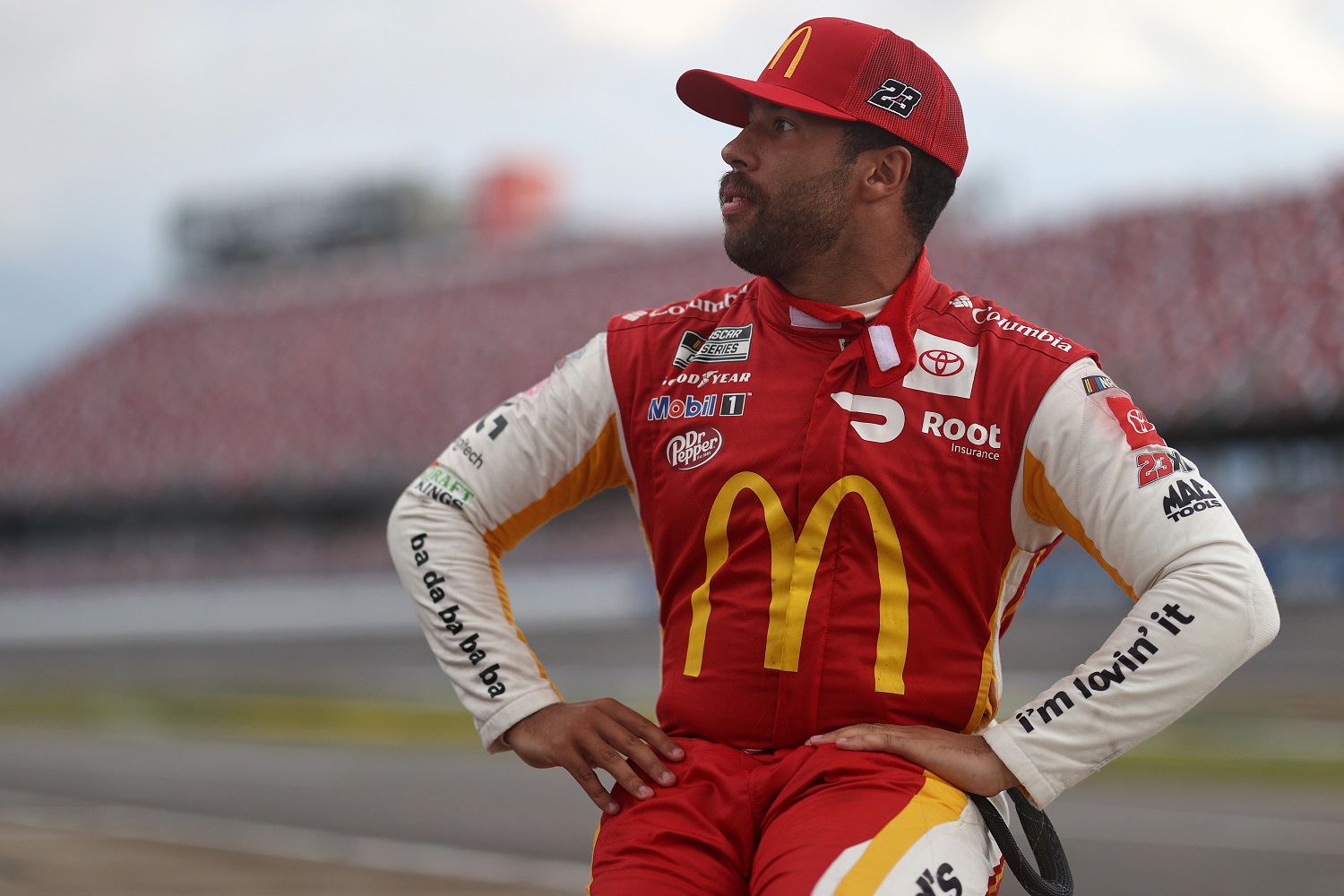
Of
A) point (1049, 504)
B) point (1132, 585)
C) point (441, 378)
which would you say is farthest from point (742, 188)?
point (441, 378)

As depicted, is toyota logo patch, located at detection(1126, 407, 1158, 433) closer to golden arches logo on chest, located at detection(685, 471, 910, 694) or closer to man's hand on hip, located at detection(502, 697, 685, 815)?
golden arches logo on chest, located at detection(685, 471, 910, 694)

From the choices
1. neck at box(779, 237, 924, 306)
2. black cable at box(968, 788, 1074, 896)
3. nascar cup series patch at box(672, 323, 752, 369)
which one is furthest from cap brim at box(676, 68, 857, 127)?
black cable at box(968, 788, 1074, 896)

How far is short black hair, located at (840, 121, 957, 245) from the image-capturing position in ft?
7.41

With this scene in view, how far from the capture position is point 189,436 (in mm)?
32219

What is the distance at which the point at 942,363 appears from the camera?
2221mm

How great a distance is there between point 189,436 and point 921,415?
105 feet

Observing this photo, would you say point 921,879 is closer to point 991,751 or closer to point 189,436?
point 991,751

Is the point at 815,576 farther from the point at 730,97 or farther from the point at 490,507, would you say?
the point at 730,97

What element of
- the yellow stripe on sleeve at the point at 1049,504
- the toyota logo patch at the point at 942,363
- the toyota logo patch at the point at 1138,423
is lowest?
the yellow stripe on sleeve at the point at 1049,504

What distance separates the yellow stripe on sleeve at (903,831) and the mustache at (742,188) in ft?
2.87

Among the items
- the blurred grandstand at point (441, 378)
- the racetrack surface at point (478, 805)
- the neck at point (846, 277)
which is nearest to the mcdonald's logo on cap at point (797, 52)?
the neck at point (846, 277)

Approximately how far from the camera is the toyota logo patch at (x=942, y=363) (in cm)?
221

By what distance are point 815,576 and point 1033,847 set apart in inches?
20.7

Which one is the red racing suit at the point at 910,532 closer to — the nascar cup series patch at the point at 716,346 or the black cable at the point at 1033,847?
the nascar cup series patch at the point at 716,346
